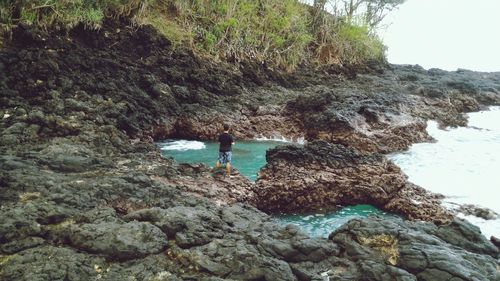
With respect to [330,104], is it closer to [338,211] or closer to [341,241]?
[338,211]

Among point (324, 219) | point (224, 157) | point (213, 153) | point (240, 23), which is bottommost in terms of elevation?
point (324, 219)

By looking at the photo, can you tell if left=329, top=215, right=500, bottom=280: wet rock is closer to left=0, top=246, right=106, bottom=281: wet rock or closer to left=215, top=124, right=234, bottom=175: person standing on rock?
left=0, top=246, right=106, bottom=281: wet rock

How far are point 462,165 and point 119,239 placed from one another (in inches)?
454

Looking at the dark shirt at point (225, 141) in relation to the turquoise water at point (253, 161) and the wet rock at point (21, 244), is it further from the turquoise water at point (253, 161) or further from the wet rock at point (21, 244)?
the wet rock at point (21, 244)

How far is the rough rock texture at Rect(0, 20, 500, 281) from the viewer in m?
3.70

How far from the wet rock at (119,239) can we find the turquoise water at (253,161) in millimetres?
3380

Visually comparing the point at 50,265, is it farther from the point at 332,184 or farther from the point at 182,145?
the point at 182,145

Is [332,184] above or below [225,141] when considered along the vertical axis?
below

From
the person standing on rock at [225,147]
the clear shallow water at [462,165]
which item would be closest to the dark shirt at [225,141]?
the person standing on rock at [225,147]

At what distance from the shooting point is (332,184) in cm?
787

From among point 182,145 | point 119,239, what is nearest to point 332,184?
point 119,239

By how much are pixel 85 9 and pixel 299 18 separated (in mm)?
10611

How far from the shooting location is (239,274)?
3.61 m

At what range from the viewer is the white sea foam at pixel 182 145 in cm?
1126
